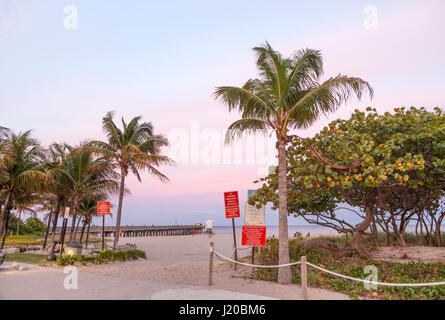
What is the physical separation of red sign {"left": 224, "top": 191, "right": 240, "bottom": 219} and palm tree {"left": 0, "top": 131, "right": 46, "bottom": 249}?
12.3 meters

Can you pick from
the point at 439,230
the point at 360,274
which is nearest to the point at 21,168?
the point at 360,274

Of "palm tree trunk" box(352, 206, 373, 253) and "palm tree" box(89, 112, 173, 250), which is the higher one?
"palm tree" box(89, 112, 173, 250)

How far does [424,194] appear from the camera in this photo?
14.1 m

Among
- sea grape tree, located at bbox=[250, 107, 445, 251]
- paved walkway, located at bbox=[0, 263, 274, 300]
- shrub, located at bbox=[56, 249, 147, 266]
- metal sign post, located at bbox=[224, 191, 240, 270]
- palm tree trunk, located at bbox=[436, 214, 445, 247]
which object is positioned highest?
sea grape tree, located at bbox=[250, 107, 445, 251]

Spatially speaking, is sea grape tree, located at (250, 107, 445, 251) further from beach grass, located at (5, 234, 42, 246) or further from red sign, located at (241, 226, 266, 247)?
beach grass, located at (5, 234, 42, 246)

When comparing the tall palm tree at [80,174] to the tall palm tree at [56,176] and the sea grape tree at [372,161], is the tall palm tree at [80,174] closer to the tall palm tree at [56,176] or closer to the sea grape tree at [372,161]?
the tall palm tree at [56,176]

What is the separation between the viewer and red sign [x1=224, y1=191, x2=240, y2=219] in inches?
499

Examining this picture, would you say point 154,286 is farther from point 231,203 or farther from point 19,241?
point 19,241

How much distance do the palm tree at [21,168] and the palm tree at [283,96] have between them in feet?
46.9

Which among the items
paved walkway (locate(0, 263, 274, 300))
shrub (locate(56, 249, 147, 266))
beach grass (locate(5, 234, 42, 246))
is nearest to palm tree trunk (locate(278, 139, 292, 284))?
paved walkway (locate(0, 263, 274, 300))
